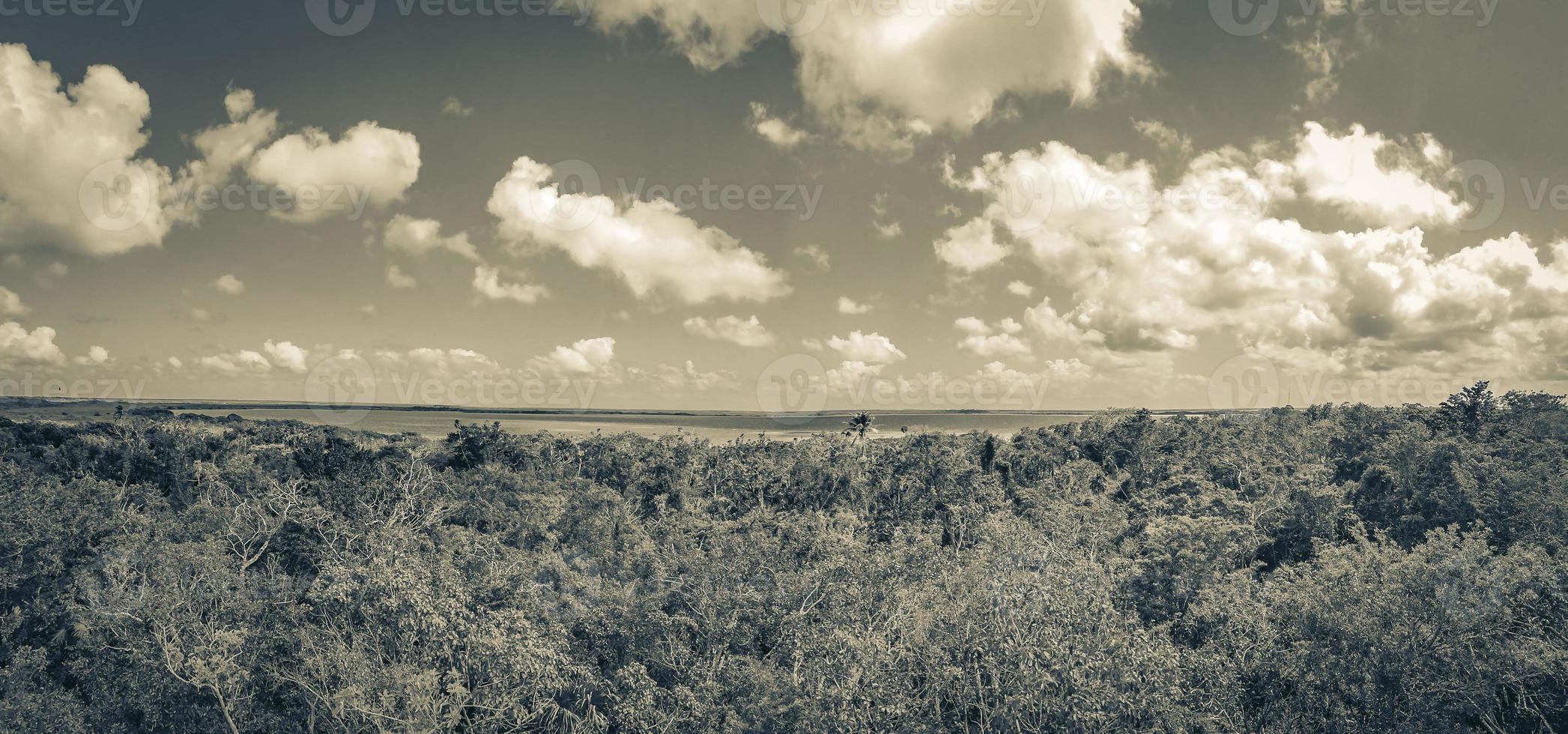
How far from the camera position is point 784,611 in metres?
32.4

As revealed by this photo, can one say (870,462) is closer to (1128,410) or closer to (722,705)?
(1128,410)

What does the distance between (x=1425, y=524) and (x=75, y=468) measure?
10773cm

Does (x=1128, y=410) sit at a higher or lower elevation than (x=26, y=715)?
higher

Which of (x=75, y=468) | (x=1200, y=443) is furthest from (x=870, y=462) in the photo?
(x=75, y=468)

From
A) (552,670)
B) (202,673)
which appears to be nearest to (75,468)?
(202,673)

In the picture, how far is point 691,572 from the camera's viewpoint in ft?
122

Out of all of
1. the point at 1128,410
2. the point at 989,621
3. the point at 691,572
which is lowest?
the point at 691,572

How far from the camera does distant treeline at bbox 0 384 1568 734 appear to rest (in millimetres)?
21984

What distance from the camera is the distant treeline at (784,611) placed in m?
22.0

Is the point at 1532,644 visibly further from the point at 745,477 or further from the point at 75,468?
the point at 75,468

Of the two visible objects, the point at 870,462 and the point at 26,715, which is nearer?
the point at 26,715

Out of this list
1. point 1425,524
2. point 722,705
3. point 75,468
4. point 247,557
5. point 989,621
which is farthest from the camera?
point 75,468

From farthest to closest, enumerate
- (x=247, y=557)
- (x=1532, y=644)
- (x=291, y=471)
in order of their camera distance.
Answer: (x=291, y=471), (x=247, y=557), (x=1532, y=644)

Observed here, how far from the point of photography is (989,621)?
72.8 feet
